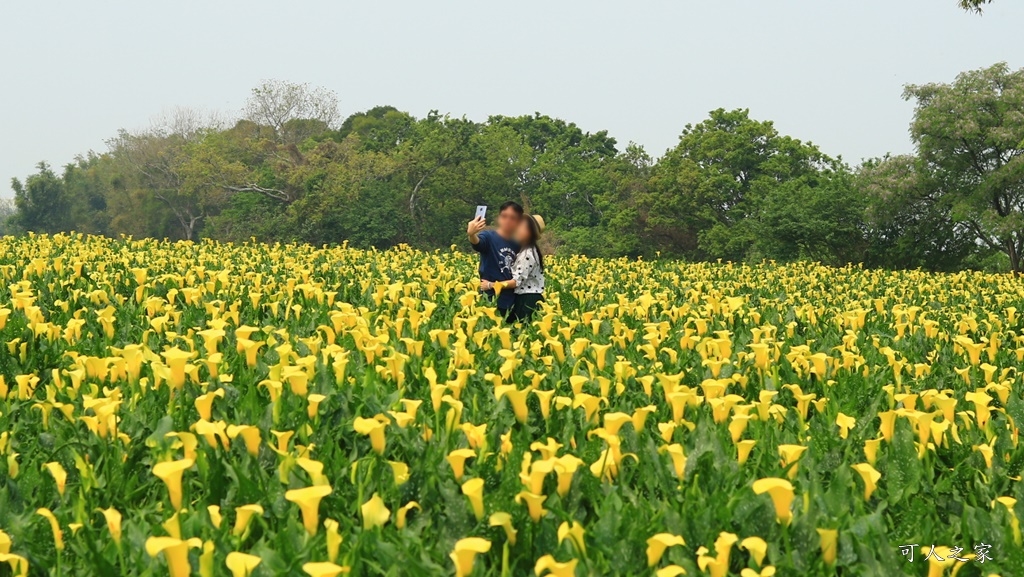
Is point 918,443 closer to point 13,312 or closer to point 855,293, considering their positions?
point 13,312

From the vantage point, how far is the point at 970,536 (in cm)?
235

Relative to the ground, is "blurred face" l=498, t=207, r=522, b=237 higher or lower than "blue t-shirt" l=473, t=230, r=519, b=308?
higher

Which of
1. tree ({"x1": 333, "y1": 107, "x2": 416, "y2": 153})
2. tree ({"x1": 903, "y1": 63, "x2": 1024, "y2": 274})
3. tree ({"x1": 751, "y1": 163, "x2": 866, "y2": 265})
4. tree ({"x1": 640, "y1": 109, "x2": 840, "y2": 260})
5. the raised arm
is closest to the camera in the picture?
the raised arm

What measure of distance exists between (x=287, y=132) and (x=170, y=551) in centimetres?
5790

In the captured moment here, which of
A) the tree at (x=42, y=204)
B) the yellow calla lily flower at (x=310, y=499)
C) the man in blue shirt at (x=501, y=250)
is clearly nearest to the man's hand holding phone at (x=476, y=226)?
the man in blue shirt at (x=501, y=250)

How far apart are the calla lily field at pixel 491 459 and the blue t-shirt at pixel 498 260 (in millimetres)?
2366

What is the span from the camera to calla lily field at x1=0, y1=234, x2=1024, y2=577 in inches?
84.6

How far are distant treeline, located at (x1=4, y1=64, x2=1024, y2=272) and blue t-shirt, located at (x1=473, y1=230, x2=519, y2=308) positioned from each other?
76.6 ft

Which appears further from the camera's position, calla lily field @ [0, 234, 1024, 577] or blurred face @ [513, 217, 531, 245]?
blurred face @ [513, 217, 531, 245]

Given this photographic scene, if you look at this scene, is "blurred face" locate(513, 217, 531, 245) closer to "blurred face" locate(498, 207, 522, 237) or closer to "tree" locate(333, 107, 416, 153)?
"blurred face" locate(498, 207, 522, 237)

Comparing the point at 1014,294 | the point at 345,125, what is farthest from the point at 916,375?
the point at 345,125

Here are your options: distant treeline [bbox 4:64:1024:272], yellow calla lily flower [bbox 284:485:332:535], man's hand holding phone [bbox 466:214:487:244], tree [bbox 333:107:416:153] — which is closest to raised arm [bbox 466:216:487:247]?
man's hand holding phone [bbox 466:214:487:244]

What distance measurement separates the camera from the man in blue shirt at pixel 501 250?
739 centimetres

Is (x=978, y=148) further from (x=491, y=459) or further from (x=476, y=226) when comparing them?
(x=491, y=459)
